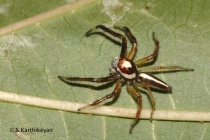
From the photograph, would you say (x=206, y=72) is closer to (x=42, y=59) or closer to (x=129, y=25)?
(x=129, y=25)

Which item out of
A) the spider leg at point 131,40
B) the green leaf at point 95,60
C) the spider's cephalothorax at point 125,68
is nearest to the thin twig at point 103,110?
the green leaf at point 95,60

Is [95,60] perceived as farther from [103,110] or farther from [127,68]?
[103,110]

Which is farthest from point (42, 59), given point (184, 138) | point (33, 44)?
point (184, 138)

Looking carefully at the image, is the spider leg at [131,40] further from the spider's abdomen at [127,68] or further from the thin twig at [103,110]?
the thin twig at [103,110]

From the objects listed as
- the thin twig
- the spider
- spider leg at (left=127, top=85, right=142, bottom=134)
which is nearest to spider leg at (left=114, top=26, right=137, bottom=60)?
the spider

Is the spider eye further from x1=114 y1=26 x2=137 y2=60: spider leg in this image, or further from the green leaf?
x1=114 y1=26 x2=137 y2=60: spider leg
